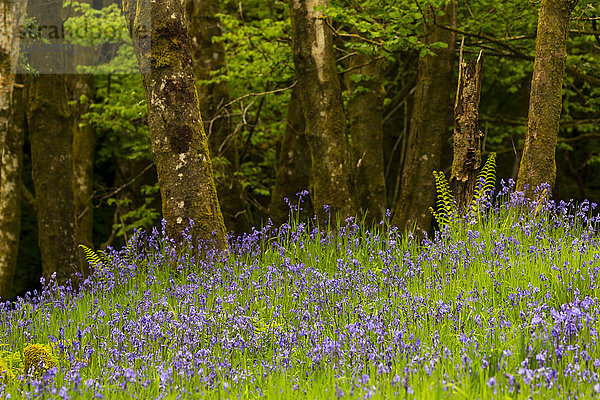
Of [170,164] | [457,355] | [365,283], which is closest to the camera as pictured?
[457,355]

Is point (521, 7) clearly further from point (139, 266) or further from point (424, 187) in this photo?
point (139, 266)

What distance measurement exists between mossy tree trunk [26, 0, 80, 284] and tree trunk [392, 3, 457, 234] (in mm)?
6193

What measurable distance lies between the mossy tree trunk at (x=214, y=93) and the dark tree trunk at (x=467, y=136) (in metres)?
6.67

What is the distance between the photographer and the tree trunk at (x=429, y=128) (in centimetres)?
1132

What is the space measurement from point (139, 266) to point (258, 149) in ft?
39.9

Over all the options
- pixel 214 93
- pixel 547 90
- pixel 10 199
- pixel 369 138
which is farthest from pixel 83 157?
pixel 547 90

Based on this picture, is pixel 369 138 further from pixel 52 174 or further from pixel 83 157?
pixel 83 157

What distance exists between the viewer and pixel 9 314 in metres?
6.88

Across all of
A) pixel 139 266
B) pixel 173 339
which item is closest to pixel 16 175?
pixel 139 266

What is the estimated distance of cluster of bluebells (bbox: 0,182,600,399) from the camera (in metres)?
3.91

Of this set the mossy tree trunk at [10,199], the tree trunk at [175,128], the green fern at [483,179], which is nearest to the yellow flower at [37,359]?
the tree trunk at [175,128]

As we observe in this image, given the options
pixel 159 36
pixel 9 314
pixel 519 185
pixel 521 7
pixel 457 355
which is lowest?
pixel 9 314

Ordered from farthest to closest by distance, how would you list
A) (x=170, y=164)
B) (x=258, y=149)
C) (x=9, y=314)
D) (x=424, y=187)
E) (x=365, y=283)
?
(x=258, y=149), (x=424, y=187), (x=170, y=164), (x=9, y=314), (x=365, y=283)

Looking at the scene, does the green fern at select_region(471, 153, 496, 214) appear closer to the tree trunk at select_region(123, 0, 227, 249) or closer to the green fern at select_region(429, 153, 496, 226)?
the green fern at select_region(429, 153, 496, 226)
